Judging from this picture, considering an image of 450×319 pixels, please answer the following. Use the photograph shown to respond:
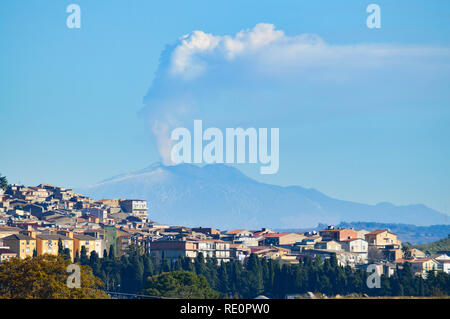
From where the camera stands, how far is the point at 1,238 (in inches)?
5719

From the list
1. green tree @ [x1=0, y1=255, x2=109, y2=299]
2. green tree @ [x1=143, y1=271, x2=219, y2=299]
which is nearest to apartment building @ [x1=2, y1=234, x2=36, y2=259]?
green tree @ [x1=143, y1=271, x2=219, y2=299]

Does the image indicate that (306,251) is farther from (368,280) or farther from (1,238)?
(1,238)

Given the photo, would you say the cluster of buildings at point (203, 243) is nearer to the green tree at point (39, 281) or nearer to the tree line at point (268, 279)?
the tree line at point (268, 279)

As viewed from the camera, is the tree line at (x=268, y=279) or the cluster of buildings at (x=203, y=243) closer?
the tree line at (x=268, y=279)

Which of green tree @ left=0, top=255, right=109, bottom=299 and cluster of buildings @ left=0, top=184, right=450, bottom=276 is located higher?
cluster of buildings @ left=0, top=184, right=450, bottom=276

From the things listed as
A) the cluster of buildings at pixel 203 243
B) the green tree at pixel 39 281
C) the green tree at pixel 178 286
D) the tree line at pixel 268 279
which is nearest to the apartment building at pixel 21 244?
the cluster of buildings at pixel 203 243

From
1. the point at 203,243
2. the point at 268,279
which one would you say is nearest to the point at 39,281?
the point at 268,279

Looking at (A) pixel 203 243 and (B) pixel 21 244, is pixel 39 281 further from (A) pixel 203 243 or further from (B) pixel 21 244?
(A) pixel 203 243

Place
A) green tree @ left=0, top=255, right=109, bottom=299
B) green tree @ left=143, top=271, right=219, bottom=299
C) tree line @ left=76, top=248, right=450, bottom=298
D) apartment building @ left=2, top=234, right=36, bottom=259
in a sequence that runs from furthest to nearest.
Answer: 1. apartment building @ left=2, top=234, right=36, bottom=259
2. tree line @ left=76, top=248, right=450, bottom=298
3. green tree @ left=143, top=271, right=219, bottom=299
4. green tree @ left=0, top=255, right=109, bottom=299

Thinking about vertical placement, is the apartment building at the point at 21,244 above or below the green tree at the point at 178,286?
above

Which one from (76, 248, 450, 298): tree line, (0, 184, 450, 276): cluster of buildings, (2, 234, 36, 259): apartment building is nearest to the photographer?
(76, 248, 450, 298): tree line

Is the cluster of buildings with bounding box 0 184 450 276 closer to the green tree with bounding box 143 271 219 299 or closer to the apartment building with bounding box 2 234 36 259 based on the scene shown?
the apartment building with bounding box 2 234 36 259
